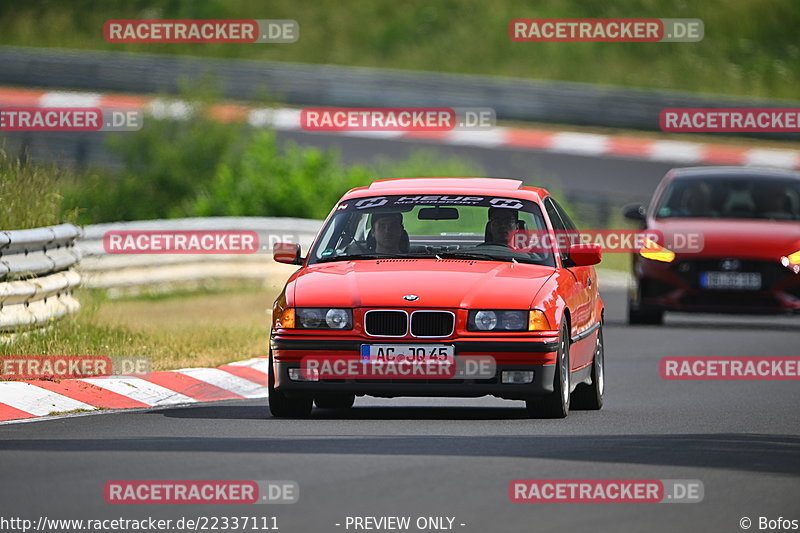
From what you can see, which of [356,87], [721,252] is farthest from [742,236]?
[356,87]

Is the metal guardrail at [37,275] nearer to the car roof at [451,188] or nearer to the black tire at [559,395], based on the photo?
the car roof at [451,188]

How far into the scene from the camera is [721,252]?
20781mm

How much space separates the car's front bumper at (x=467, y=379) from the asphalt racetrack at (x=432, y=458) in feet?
0.71

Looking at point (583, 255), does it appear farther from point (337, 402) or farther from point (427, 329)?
point (337, 402)

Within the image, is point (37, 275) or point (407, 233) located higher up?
point (407, 233)

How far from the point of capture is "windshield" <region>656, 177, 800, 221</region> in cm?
2172

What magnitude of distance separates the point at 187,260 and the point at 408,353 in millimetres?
13675

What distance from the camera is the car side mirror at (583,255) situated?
13039 mm

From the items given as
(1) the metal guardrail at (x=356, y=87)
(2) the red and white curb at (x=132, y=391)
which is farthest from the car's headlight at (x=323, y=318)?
(1) the metal guardrail at (x=356, y=87)

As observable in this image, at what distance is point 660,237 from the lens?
2120cm

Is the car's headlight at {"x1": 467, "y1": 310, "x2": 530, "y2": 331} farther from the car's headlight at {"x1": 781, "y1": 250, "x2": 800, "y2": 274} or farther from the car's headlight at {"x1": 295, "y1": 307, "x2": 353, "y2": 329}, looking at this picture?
the car's headlight at {"x1": 781, "y1": 250, "x2": 800, "y2": 274}

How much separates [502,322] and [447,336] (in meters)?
0.34

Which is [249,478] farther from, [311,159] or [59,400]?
[311,159]

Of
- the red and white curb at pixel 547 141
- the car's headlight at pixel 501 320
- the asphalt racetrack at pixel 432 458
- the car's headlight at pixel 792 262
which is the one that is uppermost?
the red and white curb at pixel 547 141
